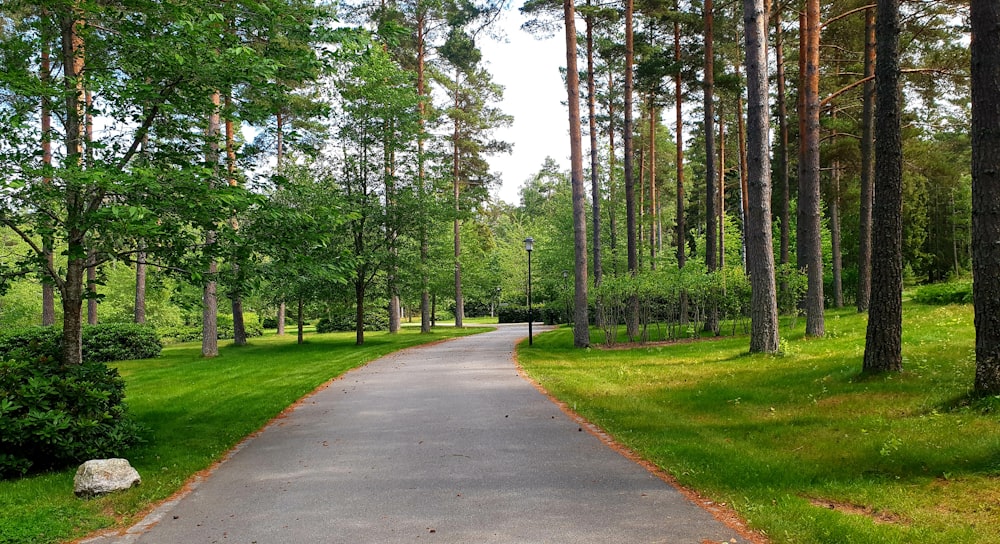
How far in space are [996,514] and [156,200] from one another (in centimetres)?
727

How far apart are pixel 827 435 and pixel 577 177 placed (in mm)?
12313

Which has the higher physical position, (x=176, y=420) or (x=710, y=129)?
(x=710, y=129)

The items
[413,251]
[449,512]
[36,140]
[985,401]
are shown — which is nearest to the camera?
[449,512]

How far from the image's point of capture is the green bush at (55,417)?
577cm

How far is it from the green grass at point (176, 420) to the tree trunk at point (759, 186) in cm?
906

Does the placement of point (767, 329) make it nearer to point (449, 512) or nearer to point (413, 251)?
point (449, 512)

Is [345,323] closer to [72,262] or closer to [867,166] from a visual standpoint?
[867,166]

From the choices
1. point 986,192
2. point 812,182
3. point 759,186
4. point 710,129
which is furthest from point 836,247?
point 986,192

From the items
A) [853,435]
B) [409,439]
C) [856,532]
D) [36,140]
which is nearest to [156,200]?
[36,140]

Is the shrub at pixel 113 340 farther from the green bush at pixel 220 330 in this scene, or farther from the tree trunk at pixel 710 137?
the tree trunk at pixel 710 137

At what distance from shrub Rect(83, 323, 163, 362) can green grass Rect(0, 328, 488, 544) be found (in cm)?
78

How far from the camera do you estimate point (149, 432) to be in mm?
7527

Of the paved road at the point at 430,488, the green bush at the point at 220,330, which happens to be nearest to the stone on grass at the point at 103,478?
the paved road at the point at 430,488

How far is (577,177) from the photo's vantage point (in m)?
17.6
